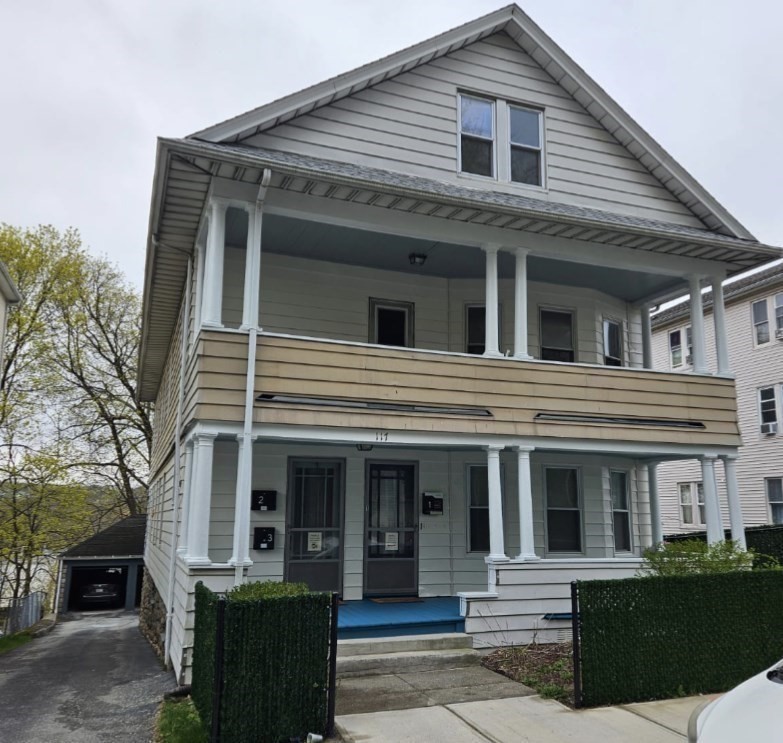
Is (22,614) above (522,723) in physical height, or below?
below

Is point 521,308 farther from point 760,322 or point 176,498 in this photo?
point 760,322

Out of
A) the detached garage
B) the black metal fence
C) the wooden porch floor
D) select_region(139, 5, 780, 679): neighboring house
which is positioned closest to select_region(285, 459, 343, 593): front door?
select_region(139, 5, 780, 679): neighboring house

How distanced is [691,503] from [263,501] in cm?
1976

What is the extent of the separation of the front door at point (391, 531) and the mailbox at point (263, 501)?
151 centimetres

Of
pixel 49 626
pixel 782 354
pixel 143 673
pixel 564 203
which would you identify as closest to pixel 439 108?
pixel 564 203

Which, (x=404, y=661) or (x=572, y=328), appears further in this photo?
(x=572, y=328)

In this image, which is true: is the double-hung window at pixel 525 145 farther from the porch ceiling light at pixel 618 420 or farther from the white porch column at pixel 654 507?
the white porch column at pixel 654 507

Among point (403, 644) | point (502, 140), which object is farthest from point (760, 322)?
point (403, 644)

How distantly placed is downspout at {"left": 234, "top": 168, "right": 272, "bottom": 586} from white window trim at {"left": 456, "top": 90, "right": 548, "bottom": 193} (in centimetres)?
360

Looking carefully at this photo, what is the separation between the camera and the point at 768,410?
22.5m

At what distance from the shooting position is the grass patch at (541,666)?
6.88 metres

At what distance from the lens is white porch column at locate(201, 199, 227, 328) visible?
8484mm

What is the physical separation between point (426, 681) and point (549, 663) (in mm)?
1507

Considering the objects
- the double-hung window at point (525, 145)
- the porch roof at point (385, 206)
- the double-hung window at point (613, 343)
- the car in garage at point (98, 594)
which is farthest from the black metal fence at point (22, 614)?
the double-hung window at point (525, 145)
